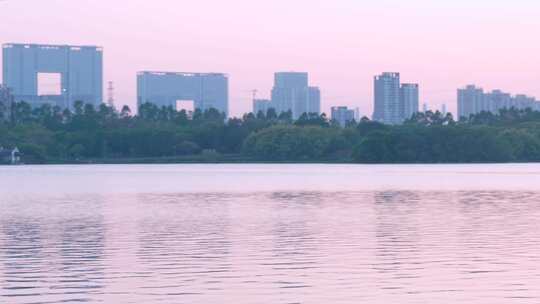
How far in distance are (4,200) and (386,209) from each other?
679 inches

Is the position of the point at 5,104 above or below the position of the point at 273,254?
above

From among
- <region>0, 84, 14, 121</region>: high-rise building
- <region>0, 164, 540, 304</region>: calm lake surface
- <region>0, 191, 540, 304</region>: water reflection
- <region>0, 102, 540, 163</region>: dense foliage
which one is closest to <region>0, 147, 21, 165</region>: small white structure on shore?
<region>0, 102, 540, 163</region>: dense foliage

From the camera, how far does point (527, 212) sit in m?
37.3

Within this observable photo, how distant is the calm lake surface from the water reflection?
0.03m

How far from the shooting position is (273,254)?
24.1 m

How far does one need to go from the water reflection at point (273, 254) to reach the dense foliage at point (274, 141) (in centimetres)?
8589

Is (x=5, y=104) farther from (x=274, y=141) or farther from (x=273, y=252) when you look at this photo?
(x=273, y=252)

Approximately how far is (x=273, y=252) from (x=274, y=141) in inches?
4465

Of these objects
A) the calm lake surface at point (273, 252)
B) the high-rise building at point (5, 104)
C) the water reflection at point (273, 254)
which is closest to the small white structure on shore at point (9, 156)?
the high-rise building at point (5, 104)

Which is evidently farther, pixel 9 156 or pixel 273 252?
pixel 9 156

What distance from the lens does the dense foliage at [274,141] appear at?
127812 millimetres

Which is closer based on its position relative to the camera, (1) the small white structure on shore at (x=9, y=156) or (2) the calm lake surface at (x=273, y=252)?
A: (2) the calm lake surface at (x=273, y=252)

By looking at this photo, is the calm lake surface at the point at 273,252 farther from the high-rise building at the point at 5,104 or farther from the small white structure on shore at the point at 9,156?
the high-rise building at the point at 5,104

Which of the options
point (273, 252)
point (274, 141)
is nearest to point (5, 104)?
point (274, 141)
